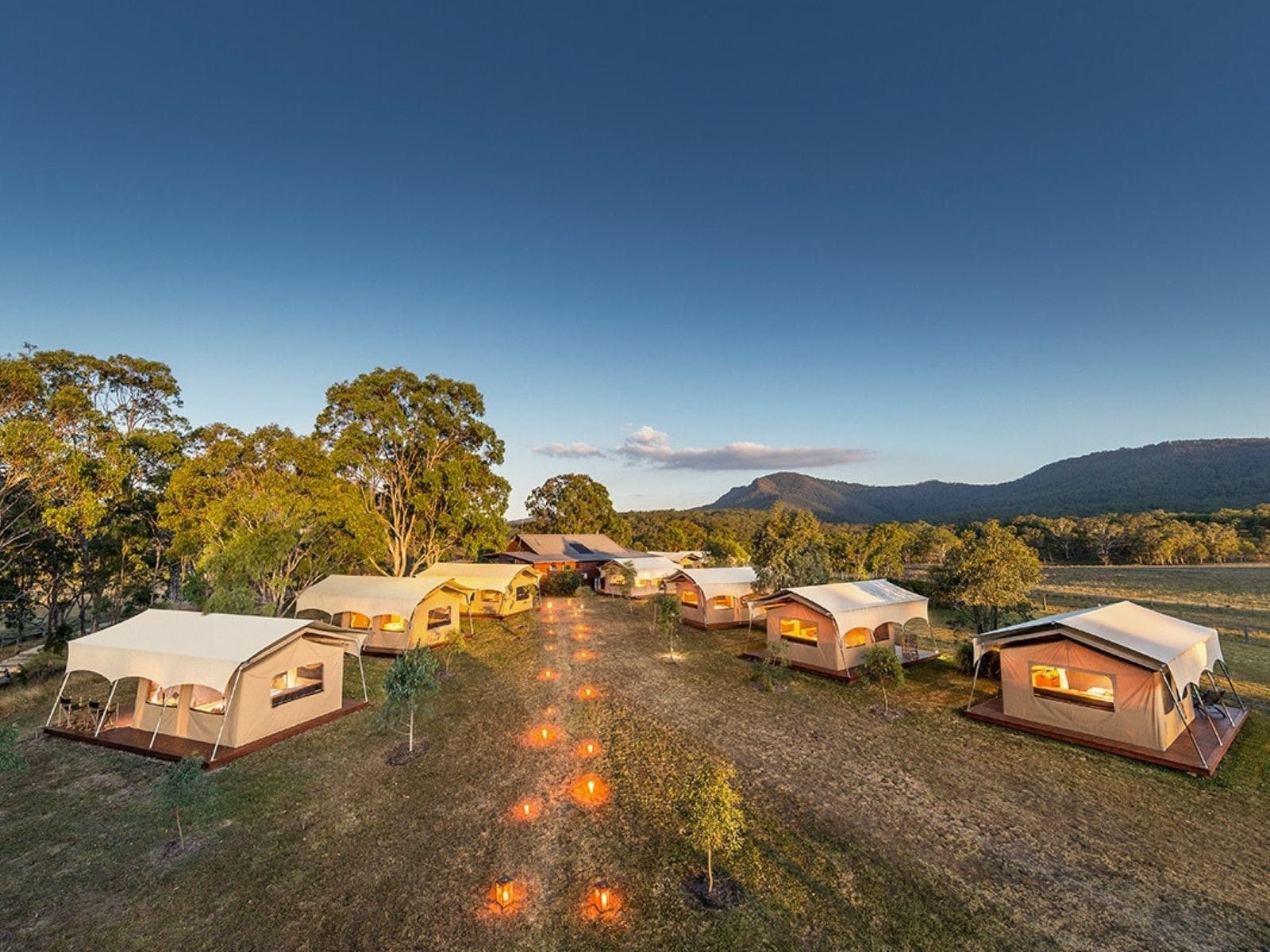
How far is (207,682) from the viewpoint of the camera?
1085 cm

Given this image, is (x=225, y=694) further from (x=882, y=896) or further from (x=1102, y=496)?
(x=1102, y=496)

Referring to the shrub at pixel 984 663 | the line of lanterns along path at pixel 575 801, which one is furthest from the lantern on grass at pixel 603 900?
the shrub at pixel 984 663

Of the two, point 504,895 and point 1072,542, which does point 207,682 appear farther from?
point 1072,542

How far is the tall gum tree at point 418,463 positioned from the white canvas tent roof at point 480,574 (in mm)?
1629

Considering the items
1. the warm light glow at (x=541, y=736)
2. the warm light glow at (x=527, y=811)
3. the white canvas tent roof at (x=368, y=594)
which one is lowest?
the warm light glow at (x=541, y=736)

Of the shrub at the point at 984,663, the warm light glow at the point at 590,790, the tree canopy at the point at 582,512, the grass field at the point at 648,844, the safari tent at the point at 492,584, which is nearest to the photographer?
the grass field at the point at 648,844

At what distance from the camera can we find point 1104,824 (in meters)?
8.17

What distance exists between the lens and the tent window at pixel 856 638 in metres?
16.7

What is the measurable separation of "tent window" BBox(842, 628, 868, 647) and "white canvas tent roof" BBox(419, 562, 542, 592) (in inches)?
695

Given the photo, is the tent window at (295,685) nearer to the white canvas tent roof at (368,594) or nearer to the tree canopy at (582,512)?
the white canvas tent roof at (368,594)

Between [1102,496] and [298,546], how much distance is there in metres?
139

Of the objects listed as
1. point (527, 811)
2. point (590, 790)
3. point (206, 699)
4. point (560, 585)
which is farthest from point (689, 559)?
point (527, 811)

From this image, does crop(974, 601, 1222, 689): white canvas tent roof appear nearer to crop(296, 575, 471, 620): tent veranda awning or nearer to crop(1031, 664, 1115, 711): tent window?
crop(1031, 664, 1115, 711): tent window

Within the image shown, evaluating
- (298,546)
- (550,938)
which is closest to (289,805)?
(550,938)
